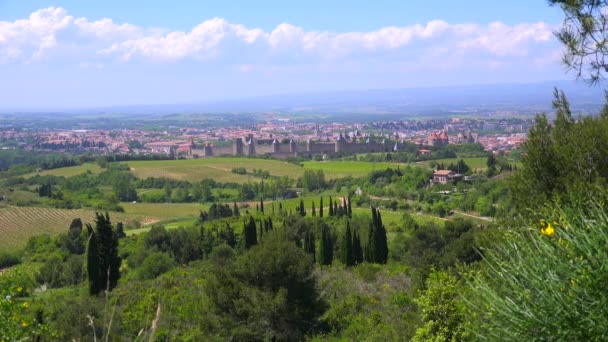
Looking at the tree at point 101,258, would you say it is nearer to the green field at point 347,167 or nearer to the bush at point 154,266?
the bush at point 154,266

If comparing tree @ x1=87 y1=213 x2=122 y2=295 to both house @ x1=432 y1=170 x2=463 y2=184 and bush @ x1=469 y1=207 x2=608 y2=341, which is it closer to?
bush @ x1=469 y1=207 x2=608 y2=341


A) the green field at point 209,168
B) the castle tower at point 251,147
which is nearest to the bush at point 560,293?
the green field at point 209,168

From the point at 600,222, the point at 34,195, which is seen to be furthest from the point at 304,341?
the point at 34,195

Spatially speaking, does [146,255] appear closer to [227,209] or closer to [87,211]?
[227,209]

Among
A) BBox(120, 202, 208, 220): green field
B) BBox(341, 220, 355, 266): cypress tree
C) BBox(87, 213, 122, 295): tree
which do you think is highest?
BBox(87, 213, 122, 295): tree

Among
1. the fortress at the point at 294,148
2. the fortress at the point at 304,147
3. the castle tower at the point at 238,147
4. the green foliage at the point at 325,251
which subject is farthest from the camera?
the castle tower at the point at 238,147

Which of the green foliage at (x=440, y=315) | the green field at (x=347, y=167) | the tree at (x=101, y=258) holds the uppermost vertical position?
the green foliage at (x=440, y=315)

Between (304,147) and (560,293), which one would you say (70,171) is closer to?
(304,147)

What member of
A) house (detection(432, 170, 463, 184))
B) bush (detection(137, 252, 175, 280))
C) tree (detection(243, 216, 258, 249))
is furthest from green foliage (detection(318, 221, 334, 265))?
house (detection(432, 170, 463, 184))
